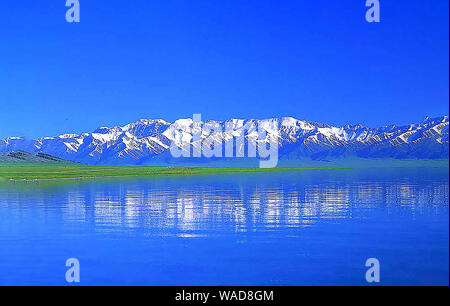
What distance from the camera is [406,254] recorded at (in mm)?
27812

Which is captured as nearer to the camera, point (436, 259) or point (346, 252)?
point (436, 259)

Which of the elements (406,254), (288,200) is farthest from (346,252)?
(288,200)

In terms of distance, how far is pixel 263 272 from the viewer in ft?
79.3

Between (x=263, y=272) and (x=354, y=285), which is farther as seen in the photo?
(x=263, y=272)

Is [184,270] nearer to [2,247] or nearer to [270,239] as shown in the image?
[270,239]

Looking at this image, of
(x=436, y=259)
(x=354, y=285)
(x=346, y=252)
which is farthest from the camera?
(x=346, y=252)

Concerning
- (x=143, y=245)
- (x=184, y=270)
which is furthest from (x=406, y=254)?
(x=143, y=245)

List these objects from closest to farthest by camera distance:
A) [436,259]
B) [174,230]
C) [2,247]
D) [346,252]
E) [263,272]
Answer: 1. [263,272]
2. [436,259]
3. [346,252]
4. [2,247]
5. [174,230]

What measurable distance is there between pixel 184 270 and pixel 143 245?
686 cm

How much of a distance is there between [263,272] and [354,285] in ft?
14.3

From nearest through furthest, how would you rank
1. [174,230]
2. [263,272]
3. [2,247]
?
[263,272] → [2,247] → [174,230]
